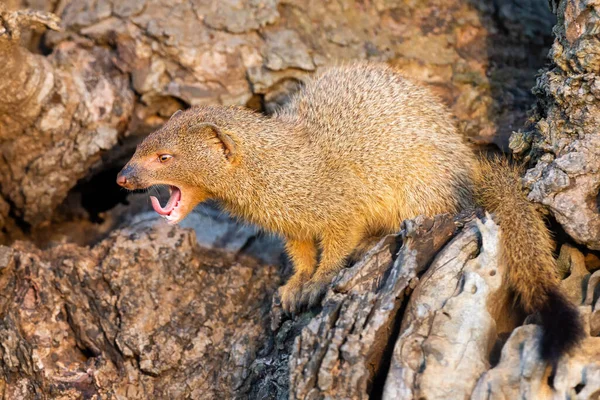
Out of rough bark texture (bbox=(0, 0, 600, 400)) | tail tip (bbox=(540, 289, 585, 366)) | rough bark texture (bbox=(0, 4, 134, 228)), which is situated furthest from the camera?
rough bark texture (bbox=(0, 4, 134, 228))

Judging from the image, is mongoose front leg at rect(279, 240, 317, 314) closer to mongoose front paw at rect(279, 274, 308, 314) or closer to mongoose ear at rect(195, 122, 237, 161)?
mongoose front paw at rect(279, 274, 308, 314)

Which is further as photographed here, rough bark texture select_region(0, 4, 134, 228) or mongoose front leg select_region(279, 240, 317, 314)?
rough bark texture select_region(0, 4, 134, 228)

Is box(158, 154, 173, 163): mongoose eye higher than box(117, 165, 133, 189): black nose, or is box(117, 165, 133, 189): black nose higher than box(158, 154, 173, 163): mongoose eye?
box(158, 154, 173, 163): mongoose eye

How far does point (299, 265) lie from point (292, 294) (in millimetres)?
355

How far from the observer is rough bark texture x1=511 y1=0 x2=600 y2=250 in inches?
137

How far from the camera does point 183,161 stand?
4.27 meters

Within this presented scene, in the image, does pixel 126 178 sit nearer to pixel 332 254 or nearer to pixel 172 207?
pixel 172 207

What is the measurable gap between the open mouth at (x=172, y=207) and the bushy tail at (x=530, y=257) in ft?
6.11

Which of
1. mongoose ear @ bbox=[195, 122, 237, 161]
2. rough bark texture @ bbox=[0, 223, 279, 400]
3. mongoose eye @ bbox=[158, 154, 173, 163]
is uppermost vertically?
mongoose ear @ bbox=[195, 122, 237, 161]

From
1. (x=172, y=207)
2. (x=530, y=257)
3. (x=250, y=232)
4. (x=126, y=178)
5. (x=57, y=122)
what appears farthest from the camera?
(x=250, y=232)

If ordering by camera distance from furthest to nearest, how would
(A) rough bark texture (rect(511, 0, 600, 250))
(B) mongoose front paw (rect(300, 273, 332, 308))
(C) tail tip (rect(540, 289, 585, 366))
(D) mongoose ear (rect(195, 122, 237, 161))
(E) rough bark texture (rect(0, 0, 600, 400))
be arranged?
(D) mongoose ear (rect(195, 122, 237, 161)), (B) mongoose front paw (rect(300, 273, 332, 308)), (A) rough bark texture (rect(511, 0, 600, 250)), (E) rough bark texture (rect(0, 0, 600, 400)), (C) tail tip (rect(540, 289, 585, 366))

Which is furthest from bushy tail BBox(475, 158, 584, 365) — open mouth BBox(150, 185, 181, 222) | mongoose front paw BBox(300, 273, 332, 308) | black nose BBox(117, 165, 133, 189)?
black nose BBox(117, 165, 133, 189)

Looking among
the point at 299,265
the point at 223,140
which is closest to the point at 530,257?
the point at 299,265

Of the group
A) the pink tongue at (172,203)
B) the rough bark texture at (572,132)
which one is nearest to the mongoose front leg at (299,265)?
the pink tongue at (172,203)
